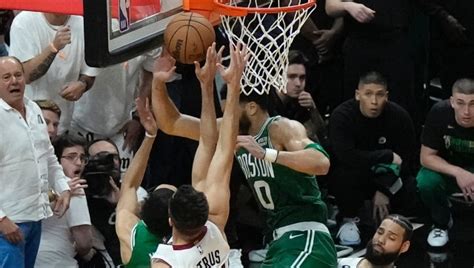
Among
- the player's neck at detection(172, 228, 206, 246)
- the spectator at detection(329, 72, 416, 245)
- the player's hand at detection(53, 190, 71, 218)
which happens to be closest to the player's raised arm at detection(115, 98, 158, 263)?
the player's neck at detection(172, 228, 206, 246)

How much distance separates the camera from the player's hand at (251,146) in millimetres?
6305

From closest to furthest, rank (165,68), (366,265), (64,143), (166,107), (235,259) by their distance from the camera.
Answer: (165,68) < (166,107) < (366,265) < (64,143) < (235,259)

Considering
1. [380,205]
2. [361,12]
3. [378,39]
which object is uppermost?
[361,12]

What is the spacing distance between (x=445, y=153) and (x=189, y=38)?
3.07m

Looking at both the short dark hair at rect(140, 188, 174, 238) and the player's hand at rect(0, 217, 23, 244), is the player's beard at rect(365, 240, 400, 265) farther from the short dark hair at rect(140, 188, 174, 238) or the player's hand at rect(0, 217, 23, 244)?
the player's hand at rect(0, 217, 23, 244)

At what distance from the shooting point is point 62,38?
7344mm

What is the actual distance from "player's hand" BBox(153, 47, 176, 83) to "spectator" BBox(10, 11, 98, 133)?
1.43m

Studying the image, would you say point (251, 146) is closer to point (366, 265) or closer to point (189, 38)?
point (189, 38)

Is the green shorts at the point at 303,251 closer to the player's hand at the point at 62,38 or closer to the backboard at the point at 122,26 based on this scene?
the backboard at the point at 122,26

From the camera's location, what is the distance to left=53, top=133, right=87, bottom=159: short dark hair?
7590 millimetres

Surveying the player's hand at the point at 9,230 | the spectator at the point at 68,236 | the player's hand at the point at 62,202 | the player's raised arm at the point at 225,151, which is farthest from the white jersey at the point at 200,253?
the spectator at the point at 68,236

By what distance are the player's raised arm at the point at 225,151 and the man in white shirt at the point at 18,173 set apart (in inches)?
53.9

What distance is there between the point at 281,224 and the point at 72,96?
5.52 feet

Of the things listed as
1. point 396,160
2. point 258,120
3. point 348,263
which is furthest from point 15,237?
point 396,160
